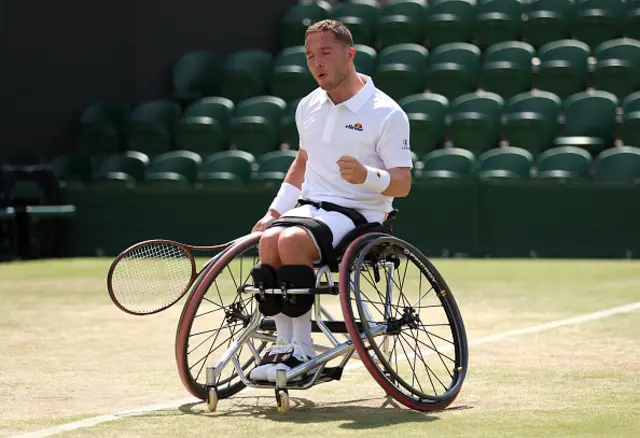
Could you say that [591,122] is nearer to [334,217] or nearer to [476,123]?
[476,123]

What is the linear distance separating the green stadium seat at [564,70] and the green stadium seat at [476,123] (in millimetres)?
777

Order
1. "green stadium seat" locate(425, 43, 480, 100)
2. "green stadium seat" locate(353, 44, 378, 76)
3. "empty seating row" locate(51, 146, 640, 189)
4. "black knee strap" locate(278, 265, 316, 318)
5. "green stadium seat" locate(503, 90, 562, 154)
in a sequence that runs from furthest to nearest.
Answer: "green stadium seat" locate(353, 44, 378, 76), "green stadium seat" locate(425, 43, 480, 100), "green stadium seat" locate(503, 90, 562, 154), "empty seating row" locate(51, 146, 640, 189), "black knee strap" locate(278, 265, 316, 318)

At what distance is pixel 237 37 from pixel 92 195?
4.20 metres


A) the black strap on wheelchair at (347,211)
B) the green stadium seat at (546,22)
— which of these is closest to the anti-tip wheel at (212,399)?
the black strap on wheelchair at (347,211)

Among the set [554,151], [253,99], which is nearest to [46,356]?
[554,151]

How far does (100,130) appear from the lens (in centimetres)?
1559

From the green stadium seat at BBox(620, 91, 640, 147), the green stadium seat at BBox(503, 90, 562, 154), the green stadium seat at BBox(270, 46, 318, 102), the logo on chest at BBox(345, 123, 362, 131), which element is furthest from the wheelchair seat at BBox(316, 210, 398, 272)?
the green stadium seat at BBox(270, 46, 318, 102)

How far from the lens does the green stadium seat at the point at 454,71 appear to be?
15.4 metres

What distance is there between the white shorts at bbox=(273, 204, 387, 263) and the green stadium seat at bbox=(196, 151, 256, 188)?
30.1 feet

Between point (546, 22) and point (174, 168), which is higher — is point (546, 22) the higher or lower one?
the higher one

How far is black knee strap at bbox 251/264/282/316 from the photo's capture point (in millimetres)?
4602

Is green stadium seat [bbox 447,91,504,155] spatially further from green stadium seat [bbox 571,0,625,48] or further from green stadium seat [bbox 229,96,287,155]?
green stadium seat [bbox 229,96,287,155]

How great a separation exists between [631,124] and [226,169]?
4.52 meters

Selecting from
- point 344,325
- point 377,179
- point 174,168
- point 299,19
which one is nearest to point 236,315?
point 344,325
